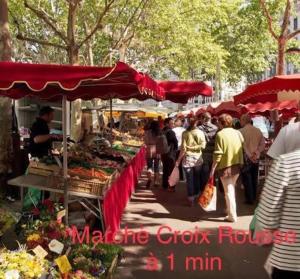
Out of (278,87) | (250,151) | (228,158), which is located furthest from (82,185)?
(250,151)

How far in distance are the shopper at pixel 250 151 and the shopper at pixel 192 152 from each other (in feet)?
3.31

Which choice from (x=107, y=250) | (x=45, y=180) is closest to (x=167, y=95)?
(x=45, y=180)

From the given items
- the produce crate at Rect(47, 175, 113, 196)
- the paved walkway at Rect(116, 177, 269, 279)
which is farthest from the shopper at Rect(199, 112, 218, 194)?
the produce crate at Rect(47, 175, 113, 196)

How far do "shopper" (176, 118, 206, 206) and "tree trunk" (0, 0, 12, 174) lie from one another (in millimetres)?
3311

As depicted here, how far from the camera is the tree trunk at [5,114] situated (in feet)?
32.3

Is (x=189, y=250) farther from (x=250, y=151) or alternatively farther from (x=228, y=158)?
(x=250, y=151)

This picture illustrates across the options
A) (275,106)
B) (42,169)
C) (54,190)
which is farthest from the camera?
(275,106)

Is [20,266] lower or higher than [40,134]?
lower

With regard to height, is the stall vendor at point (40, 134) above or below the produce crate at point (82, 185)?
above

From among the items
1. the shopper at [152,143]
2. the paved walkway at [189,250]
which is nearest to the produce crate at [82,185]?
the paved walkway at [189,250]

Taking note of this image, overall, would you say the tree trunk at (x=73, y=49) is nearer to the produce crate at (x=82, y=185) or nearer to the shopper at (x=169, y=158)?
the shopper at (x=169, y=158)

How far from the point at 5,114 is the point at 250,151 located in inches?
189

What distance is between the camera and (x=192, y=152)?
998cm

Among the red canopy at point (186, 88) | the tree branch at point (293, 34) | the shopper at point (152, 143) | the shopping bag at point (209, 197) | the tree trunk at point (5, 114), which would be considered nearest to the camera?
the shopping bag at point (209, 197)
